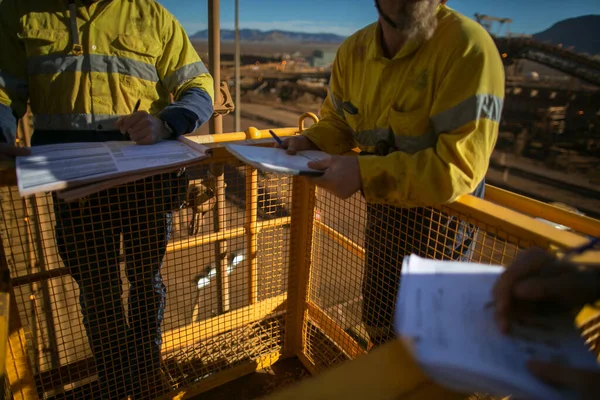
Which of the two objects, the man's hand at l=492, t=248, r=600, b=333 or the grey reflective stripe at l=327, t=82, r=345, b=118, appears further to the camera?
the grey reflective stripe at l=327, t=82, r=345, b=118

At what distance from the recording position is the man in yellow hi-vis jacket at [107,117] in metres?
1.76

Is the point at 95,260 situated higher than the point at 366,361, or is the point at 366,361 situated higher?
the point at 366,361

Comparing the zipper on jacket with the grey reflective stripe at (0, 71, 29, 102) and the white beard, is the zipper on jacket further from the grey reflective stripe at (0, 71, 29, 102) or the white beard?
the white beard

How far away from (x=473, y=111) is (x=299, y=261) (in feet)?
4.66

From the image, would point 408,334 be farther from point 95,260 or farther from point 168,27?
point 168,27

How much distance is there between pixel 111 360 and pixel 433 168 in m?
1.69

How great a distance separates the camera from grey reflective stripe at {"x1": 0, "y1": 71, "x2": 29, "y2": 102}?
1.78 meters

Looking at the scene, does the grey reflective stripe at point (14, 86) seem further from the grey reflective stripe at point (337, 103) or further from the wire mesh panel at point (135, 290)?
the grey reflective stripe at point (337, 103)

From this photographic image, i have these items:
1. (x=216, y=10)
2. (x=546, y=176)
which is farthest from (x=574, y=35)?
(x=216, y=10)

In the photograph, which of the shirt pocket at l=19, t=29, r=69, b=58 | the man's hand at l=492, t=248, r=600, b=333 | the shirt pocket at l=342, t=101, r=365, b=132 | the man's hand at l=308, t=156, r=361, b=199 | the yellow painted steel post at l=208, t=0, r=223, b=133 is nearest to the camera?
the man's hand at l=492, t=248, r=600, b=333

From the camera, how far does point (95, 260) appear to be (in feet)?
5.84

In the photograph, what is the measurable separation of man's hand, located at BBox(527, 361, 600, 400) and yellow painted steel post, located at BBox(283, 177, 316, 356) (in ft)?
4.97

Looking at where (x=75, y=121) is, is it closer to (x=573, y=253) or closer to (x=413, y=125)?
(x=413, y=125)

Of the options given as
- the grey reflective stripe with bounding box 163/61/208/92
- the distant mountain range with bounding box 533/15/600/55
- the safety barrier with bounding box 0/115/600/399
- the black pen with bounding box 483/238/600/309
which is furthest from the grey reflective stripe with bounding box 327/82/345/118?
the distant mountain range with bounding box 533/15/600/55
